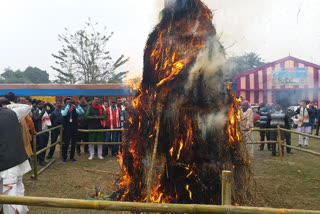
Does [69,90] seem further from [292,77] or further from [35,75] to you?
[35,75]

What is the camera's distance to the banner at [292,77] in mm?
17250

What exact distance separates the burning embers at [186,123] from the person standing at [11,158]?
6.03 ft

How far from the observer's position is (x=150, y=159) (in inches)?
170

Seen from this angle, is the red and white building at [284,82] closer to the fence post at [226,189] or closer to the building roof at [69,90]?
the building roof at [69,90]

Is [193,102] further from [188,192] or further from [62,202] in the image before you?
[62,202]

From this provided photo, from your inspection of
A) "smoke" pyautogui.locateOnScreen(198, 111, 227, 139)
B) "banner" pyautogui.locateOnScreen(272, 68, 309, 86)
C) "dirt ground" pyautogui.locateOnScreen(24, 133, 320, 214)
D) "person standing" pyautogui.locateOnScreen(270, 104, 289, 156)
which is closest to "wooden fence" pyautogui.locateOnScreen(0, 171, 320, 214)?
"smoke" pyautogui.locateOnScreen(198, 111, 227, 139)

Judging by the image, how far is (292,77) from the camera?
56.0 feet

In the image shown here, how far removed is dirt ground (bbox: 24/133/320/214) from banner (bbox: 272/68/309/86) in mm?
9774

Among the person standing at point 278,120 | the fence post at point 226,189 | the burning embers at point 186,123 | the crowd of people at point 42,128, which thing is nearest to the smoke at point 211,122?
the burning embers at point 186,123

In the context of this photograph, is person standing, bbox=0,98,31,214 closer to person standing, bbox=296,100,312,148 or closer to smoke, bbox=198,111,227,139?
smoke, bbox=198,111,227,139

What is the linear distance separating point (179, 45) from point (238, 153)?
2210 mm

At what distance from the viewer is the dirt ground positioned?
5160 millimetres

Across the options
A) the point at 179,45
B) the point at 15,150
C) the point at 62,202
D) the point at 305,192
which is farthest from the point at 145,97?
the point at 305,192

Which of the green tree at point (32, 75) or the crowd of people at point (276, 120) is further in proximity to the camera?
the green tree at point (32, 75)
